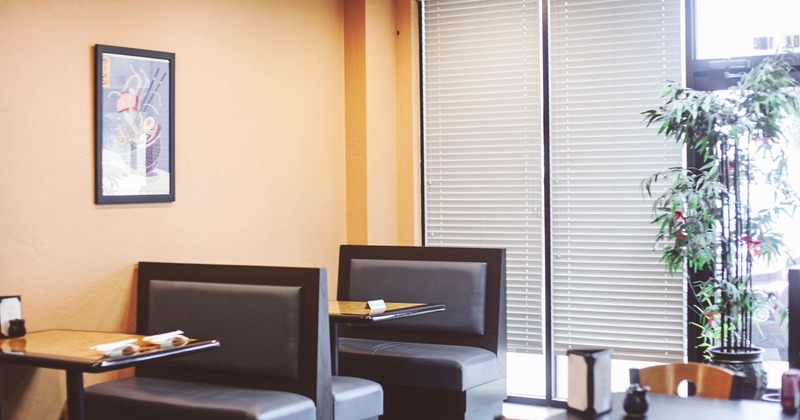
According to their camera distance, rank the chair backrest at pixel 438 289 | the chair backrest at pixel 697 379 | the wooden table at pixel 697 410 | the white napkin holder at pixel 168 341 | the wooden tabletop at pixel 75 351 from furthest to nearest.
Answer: the chair backrest at pixel 438 289, the white napkin holder at pixel 168 341, the wooden tabletop at pixel 75 351, the chair backrest at pixel 697 379, the wooden table at pixel 697 410

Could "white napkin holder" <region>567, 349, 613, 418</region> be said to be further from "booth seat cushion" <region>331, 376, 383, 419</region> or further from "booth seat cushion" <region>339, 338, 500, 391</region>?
"booth seat cushion" <region>339, 338, 500, 391</region>

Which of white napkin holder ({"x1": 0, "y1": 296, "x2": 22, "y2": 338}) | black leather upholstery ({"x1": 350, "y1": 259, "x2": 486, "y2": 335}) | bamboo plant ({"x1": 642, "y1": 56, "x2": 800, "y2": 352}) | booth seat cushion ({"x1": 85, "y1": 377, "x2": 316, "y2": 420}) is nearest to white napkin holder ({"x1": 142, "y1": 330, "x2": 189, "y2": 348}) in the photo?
booth seat cushion ({"x1": 85, "y1": 377, "x2": 316, "y2": 420})

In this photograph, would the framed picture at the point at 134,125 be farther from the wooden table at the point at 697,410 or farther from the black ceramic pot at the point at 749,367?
the black ceramic pot at the point at 749,367

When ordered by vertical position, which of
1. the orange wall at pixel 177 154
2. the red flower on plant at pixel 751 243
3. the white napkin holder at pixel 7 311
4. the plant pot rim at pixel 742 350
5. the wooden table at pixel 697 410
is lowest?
the plant pot rim at pixel 742 350

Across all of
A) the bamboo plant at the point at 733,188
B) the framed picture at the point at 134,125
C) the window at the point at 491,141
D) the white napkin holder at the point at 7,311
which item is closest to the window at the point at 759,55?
the bamboo plant at the point at 733,188

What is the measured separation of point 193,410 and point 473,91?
3386 millimetres

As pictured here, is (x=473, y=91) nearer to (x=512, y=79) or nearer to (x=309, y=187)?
(x=512, y=79)

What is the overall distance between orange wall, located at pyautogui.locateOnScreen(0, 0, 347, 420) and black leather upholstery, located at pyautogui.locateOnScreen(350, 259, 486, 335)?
0.50m

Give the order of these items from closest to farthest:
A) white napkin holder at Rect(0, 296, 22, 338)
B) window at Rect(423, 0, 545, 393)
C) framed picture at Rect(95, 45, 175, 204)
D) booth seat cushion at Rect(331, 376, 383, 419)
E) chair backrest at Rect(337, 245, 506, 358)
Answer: white napkin holder at Rect(0, 296, 22, 338) → booth seat cushion at Rect(331, 376, 383, 419) → framed picture at Rect(95, 45, 175, 204) → chair backrest at Rect(337, 245, 506, 358) → window at Rect(423, 0, 545, 393)

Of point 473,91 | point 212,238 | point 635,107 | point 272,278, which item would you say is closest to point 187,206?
point 212,238

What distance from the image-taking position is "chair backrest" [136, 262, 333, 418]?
4582mm

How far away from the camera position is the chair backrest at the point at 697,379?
3281 mm

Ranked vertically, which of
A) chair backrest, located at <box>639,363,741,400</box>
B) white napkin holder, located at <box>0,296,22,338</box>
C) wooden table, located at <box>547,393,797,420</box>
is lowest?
wooden table, located at <box>547,393,797,420</box>

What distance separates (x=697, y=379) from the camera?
133 inches
